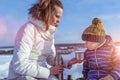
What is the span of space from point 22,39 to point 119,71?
1086mm

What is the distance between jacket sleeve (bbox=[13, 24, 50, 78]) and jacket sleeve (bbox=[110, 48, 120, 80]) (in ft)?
2.33

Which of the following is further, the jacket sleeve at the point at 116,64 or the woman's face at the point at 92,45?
the woman's face at the point at 92,45

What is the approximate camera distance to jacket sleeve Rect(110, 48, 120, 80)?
14.7ft

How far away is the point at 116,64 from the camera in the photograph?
4.54 m

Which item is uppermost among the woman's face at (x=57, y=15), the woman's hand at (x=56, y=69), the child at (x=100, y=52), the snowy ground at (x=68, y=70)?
the woman's face at (x=57, y=15)

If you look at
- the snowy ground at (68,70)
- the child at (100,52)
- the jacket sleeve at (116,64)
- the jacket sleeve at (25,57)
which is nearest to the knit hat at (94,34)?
the child at (100,52)

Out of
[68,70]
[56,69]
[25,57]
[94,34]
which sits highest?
[94,34]

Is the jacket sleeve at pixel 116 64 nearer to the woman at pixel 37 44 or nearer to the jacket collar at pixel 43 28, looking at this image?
the woman at pixel 37 44

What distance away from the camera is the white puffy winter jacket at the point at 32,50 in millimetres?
4484

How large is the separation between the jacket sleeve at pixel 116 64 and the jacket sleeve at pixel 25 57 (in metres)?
0.71

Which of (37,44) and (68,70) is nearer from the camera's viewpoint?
(37,44)

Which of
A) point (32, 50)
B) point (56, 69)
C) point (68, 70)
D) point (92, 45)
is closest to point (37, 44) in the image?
point (32, 50)

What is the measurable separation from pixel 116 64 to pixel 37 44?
0.89 m

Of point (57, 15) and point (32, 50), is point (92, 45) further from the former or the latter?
point (32, 50)
